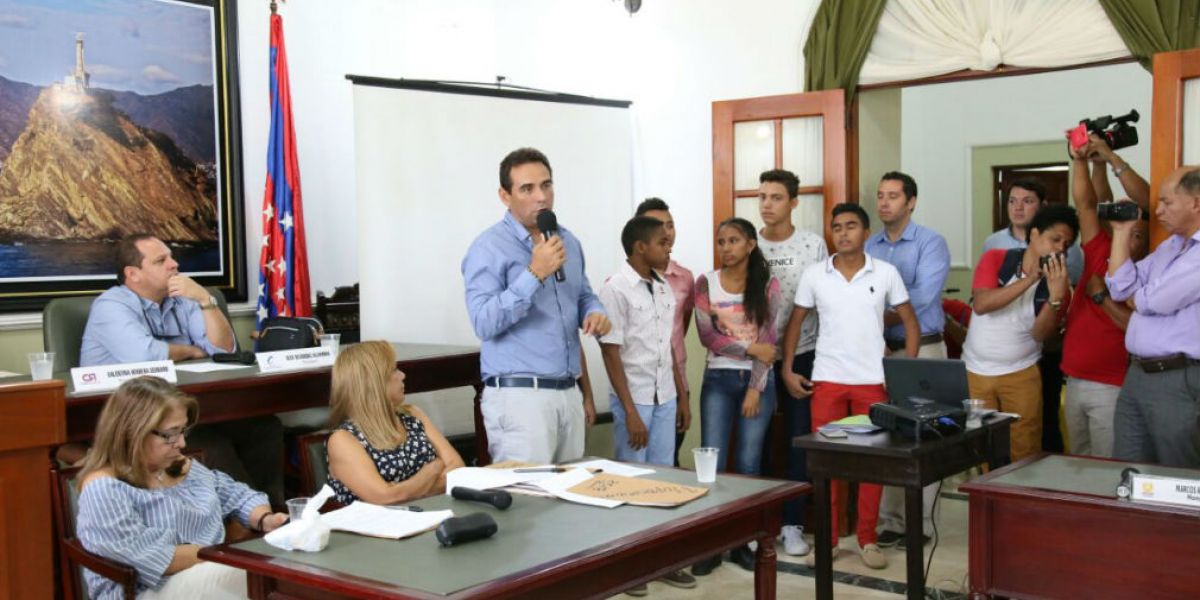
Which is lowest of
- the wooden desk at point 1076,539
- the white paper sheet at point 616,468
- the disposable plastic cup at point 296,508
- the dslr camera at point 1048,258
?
the wooden desk at point 1076,539

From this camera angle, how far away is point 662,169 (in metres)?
6.23

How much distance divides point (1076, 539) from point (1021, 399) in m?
1.73

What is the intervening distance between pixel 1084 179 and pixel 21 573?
12.3 ft

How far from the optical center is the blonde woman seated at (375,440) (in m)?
2.86

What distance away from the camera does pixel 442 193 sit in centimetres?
530

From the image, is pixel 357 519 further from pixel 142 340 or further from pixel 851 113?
pixel 851 113

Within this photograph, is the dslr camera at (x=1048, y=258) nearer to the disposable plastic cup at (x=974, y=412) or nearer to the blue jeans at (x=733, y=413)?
the disposable plastic cup at (x=974, y=412)

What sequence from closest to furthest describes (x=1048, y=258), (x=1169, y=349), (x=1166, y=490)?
(x=1166, y=490) → (x=1169, y=349) → (x=1048, y=258)

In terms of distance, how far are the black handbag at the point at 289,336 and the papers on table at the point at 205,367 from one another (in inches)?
7.4

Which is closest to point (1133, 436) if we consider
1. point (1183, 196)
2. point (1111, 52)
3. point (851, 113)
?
point (1183, 196)

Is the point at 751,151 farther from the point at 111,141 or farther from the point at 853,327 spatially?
the point at 111,141

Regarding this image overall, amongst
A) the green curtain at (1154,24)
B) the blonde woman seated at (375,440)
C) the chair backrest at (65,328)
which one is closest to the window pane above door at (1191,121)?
the green curtain at (1154,24)

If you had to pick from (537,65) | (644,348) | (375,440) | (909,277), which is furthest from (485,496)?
(537,65)

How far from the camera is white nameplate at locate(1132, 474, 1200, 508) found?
246 cm
